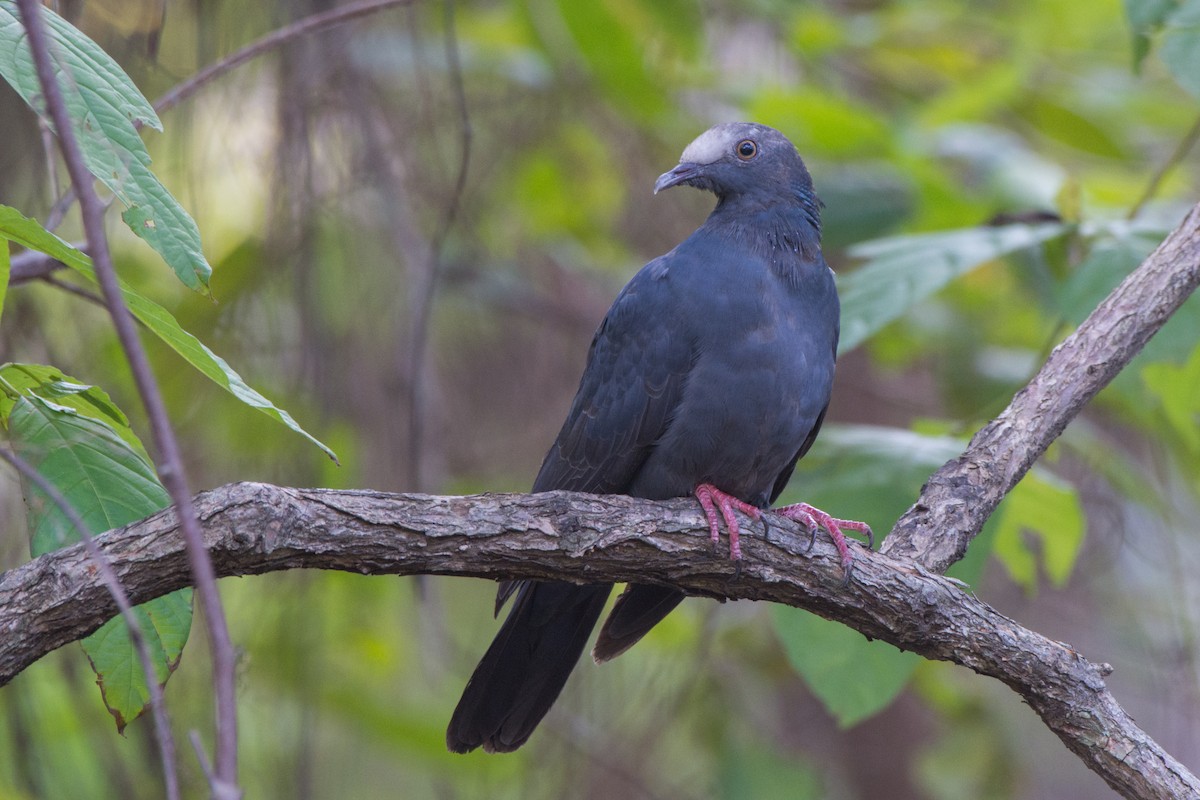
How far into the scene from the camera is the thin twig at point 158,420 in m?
1.29

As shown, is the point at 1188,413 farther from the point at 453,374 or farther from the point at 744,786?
the point at 453,374

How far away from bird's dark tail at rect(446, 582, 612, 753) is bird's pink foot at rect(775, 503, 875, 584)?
620 millimetres

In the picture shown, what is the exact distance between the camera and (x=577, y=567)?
252cm

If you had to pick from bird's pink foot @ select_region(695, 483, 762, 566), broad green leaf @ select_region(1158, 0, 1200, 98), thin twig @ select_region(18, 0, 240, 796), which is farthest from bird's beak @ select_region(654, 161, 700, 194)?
thin twig @ select_region(18, 0, 240, 796)

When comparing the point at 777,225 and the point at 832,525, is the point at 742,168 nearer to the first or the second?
the point at 777,225

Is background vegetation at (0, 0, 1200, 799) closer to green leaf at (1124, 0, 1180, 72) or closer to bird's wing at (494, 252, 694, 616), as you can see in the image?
green leaf at (1124, 0, 1180, 72)

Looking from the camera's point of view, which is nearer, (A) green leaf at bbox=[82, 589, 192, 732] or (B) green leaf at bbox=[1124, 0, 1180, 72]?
(A) green leaf at bbox=[82, 589, 192, 732]

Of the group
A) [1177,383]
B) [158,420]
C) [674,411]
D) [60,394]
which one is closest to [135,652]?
[60,394]

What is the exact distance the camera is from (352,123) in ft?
16.1

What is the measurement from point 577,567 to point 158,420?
4.32ft

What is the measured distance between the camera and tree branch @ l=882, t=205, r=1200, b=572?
293cm

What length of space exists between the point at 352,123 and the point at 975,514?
10.4ft

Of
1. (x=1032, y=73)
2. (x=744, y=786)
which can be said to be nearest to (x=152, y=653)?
(x=744, y=786)

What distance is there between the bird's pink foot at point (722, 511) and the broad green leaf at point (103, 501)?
117cm
